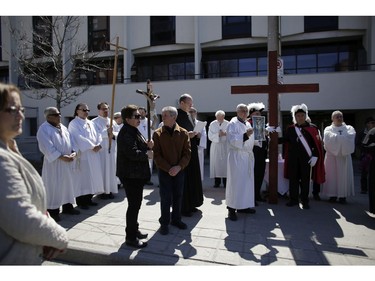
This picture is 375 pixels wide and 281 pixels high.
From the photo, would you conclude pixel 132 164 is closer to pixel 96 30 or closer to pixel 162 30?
pixel 162 30

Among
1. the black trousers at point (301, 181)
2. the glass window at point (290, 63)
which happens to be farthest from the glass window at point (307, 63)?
the black trousers at point (301, 181)

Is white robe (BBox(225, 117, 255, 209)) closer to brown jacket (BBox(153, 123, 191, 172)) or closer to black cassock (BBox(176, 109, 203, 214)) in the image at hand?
black cassock (BBox(176, 109, 203, 214))

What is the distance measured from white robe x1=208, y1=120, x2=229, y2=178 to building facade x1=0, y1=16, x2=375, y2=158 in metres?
7.60

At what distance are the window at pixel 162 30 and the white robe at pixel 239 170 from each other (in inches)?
563

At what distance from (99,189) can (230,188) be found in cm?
265

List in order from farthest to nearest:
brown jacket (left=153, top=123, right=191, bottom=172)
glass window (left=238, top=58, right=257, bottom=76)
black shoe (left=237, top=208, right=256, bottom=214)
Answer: glass window (left=238, top=58, right=257, bottom=76) < black shoe (left=237, top=208, right=256, bottom=214) < brown jacket (left=153, top=123, right=191, bottom=172)

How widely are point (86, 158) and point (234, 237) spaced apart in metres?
3.29

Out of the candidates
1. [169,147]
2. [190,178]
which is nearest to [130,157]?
[169,147]

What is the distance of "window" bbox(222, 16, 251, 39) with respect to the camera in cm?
1714

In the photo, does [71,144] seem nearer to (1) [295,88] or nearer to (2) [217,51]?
(1) [295,88]

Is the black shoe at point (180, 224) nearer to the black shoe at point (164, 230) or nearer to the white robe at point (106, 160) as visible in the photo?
the black shoe at point (164, 230)

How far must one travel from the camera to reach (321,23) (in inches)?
633

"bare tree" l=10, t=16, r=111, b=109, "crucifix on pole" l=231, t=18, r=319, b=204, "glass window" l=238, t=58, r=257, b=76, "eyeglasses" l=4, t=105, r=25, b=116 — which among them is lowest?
"eyeglasses" l=4, t=105, r=25, b=116

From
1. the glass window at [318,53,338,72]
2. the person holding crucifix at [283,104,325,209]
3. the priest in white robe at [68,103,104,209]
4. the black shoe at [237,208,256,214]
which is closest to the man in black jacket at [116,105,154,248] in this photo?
the priest in white robe at [68,103,104,209]
